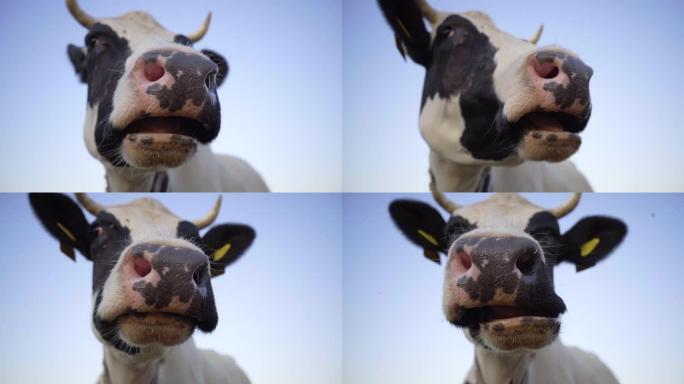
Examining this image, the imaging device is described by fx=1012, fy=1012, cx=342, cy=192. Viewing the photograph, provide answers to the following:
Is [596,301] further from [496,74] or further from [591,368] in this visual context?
[496,74]

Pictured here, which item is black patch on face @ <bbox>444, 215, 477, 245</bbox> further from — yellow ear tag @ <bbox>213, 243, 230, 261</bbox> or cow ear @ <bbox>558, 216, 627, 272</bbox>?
yellow ear tag @ <bbox>213, 243, 230, 261</bbox>

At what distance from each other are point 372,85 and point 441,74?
575mm

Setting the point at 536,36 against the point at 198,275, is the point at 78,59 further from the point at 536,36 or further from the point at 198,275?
the point at 536,36

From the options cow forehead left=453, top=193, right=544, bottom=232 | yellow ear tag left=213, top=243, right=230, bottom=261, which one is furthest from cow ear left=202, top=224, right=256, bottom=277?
cow forehead left=453, top=193, right=544, bottom=232

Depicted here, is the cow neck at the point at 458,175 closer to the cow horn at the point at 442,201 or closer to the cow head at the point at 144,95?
the cow horn at the point at 442,201

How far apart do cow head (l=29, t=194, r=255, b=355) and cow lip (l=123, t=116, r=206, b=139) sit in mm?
269

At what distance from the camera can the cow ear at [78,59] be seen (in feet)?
8.63

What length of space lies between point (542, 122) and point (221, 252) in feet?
3.52

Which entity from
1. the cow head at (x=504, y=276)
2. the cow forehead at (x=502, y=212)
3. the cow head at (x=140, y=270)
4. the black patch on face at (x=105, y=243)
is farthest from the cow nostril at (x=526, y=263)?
the black patch on face at (x=105, y=243)

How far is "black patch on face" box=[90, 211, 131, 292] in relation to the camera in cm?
261

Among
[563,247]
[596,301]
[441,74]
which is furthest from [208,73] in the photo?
[596,301]

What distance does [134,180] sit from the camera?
273 cm

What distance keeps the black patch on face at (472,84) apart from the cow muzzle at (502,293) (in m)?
0.24

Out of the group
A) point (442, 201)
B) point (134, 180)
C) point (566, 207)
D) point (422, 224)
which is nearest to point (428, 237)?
point (422, 224)
